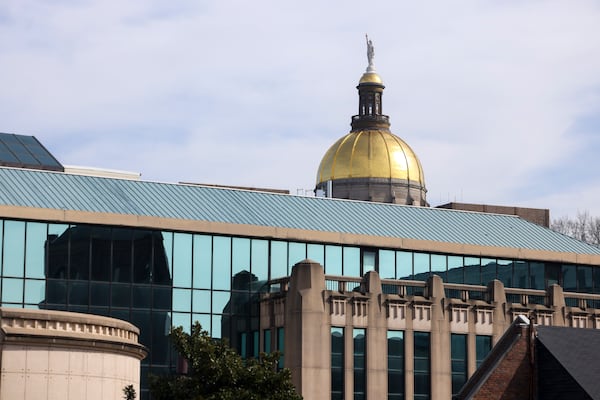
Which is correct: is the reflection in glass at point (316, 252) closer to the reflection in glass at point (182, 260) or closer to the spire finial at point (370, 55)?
the reflection in glass at point (182, 260)

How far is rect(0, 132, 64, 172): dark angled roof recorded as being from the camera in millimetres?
75188

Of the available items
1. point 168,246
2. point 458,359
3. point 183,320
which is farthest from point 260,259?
point 458,359

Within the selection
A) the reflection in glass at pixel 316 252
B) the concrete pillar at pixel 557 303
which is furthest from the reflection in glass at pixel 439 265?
the reflection in glass at pixel 316 252

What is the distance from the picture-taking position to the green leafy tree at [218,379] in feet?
139

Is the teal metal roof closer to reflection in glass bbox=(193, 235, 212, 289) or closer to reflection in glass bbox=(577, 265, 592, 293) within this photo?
reflection in glass bbox=(577, 265, 592, 293)

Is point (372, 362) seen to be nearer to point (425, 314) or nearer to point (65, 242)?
point (425, 314)

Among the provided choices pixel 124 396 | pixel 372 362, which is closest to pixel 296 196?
pixel 372 362

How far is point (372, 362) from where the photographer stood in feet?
220

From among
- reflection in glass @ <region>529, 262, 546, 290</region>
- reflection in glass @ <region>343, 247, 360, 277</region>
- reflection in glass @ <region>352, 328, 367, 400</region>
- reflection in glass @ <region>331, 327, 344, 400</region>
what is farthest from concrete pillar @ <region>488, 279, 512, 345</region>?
reflection in glass @ <region>331, 327, 344, 400</region>

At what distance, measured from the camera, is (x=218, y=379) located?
42312 mm

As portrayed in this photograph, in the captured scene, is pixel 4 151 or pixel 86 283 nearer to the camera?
pixel 86 283

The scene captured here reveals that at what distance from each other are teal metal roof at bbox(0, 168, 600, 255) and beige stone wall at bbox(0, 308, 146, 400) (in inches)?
772

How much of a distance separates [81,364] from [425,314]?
27.3 m

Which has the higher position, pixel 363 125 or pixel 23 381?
pixel 363 125
